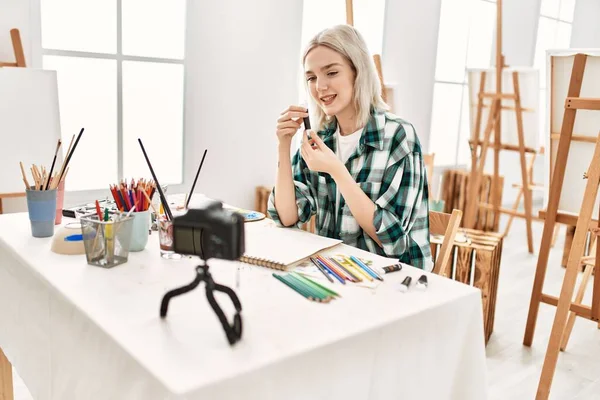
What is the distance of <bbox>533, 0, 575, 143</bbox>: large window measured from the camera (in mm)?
6086

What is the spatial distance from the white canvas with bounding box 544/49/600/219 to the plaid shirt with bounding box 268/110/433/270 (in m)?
1.06

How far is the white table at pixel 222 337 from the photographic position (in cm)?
80

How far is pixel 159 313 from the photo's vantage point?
37.2 inches

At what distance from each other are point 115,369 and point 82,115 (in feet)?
8.01

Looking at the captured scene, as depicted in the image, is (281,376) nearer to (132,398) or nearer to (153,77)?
(132,398)

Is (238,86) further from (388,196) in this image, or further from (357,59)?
(388,196)

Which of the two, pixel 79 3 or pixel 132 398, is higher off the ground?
pixel 79 3

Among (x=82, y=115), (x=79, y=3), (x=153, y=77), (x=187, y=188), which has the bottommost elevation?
(x=187, y=188)

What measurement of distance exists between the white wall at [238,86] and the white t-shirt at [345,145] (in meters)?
1.75

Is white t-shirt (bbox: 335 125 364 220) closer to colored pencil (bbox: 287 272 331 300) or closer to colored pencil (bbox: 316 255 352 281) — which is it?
colored pencil (bbox: 316 255 352 281)

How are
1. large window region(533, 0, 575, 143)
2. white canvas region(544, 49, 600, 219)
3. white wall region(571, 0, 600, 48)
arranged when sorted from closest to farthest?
white canvas region(544, 49, 600, 219) → large window region(533, 0, 575, 143) → white wall region(571, 0, 600, 48)

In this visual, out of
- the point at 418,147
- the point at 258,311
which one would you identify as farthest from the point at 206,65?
the point at 258,311

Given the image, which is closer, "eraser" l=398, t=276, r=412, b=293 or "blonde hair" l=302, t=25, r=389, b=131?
"eraser" l=398, t=276, r=412, b=293

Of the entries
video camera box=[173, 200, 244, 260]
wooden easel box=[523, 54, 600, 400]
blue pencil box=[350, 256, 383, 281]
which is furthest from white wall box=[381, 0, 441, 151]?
video camera box=[173, 200, 244, 260]
